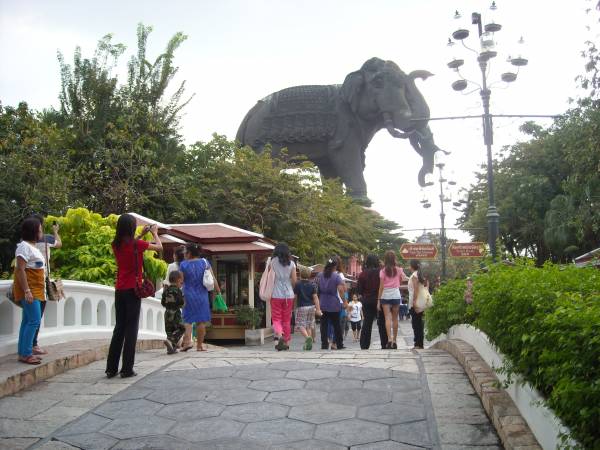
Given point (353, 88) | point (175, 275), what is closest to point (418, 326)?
point (175, 275)

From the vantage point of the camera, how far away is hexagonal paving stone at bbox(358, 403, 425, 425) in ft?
15.5

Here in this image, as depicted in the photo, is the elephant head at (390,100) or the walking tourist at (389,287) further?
the elephant head at (390,100)

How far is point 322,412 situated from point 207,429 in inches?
34.8

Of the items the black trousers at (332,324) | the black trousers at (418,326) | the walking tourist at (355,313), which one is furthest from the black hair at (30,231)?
the walking tourist at (355,313)

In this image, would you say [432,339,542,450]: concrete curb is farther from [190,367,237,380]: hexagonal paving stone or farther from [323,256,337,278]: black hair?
[323,256,337,278]: black hair

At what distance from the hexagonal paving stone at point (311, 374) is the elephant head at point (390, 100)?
67.9 feet

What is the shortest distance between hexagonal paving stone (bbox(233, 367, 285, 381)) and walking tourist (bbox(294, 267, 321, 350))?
12.0 feet

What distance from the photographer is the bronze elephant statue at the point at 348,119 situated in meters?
26.7

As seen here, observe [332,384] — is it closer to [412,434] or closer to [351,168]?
[412,434]

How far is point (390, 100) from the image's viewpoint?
26344 millimetres

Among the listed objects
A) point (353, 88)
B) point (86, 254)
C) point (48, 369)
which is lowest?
point (48, 369)

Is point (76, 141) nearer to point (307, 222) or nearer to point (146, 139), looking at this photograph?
point (146, 139)

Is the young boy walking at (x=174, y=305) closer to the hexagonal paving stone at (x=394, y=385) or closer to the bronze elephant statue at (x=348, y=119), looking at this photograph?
the hexagonal paving stone at (x=394, y=385)

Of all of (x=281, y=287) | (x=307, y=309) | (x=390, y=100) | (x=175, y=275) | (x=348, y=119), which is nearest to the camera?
(x=175, y=275)
